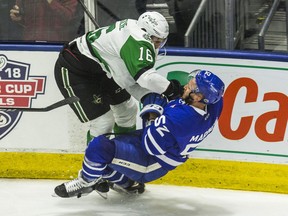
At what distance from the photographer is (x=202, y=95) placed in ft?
14.1

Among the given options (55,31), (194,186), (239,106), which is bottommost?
(194,186)

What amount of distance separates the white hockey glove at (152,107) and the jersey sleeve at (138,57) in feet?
0.59

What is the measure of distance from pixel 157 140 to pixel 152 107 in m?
0.24

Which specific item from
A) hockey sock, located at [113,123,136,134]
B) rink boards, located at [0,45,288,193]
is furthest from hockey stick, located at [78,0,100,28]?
hockey sock, located at [113,123,136,134]

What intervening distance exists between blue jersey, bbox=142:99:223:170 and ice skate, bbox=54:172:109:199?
0.41m

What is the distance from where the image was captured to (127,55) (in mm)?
4566

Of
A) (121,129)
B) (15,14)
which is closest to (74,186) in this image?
(121,129)

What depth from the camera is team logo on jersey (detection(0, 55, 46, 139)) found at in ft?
17.5

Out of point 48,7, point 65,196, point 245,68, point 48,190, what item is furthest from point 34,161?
point 245,68

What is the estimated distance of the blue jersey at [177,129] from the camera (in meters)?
4.34

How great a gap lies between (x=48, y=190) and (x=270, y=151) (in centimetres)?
128

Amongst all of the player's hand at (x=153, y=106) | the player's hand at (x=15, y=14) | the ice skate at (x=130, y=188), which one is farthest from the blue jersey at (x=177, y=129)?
the player's hand at (x=15, y=14)

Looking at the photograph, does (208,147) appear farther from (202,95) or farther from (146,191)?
(202,95)

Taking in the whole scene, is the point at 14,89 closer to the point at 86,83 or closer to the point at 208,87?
the point at 86,83
